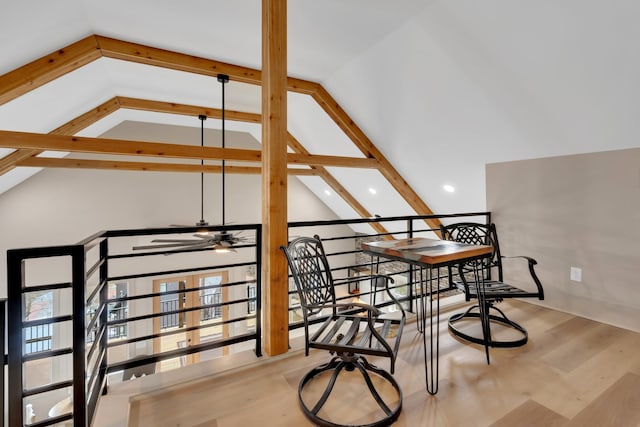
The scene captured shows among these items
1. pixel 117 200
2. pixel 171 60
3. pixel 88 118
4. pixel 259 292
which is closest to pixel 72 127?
pixel 88 118

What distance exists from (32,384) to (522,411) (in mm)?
6781

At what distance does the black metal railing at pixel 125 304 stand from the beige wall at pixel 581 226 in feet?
1.52

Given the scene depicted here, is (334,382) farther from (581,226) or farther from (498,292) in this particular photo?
(581,226)

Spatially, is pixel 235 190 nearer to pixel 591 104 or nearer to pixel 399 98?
pixel 399 98

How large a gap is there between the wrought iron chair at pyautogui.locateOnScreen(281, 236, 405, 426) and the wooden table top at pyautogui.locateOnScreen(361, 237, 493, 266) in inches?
13.3

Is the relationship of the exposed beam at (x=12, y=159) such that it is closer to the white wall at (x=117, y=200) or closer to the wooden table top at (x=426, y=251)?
the white wall at (x=117, y=200)

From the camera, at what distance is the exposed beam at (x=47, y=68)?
9.05 ft

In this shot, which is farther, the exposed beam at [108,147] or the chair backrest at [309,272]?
the exposed beam at [108,147]

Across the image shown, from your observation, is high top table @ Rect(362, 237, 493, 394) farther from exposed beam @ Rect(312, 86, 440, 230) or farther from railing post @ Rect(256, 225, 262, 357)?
exposed beam @ Rect(312, 86, 440, 230)

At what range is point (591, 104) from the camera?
104 inches

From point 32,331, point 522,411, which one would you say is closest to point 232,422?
point 522,411

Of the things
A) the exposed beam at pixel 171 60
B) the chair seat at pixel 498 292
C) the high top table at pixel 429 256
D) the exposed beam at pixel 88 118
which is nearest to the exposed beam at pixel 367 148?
the exposed beam at pixel 171 60

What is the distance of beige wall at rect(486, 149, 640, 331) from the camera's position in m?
2.71

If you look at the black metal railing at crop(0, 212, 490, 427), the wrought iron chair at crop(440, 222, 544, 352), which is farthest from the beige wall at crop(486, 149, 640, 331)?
the wrought iron chair at crop(440, 222, 544, 352)
